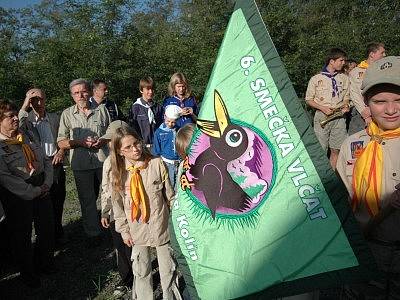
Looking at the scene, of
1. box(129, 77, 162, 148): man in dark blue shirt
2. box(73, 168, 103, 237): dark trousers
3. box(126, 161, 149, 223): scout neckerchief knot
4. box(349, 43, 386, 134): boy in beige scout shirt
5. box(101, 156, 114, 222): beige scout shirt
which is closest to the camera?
box(126, 161, 149, 223): scout neckerchief knot

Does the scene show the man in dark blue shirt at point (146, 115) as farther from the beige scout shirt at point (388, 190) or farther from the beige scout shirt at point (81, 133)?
the beige scout shirt at point (388, 190)

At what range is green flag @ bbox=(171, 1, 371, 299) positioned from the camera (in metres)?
1.60

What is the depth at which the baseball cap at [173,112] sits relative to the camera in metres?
5.06

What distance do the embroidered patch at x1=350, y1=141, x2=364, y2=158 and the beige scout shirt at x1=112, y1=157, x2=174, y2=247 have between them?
64.9 inches

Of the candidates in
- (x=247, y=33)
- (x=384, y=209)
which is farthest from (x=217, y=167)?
(x=384, y=209)

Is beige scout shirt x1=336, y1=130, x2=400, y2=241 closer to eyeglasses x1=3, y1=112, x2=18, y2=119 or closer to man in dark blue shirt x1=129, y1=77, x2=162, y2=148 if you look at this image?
eyeglasses x1=3, y1=112, x2=18, y2=119

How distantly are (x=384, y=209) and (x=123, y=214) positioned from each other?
211cm

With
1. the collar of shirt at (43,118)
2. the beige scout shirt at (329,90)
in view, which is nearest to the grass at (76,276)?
the collar of shirt at (43,118)

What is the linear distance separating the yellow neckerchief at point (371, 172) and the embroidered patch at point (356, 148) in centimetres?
3

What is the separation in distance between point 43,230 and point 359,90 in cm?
444

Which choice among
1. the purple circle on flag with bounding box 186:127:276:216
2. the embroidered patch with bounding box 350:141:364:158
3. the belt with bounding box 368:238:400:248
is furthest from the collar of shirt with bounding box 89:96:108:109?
the belt with bounding box 368:238:400:248

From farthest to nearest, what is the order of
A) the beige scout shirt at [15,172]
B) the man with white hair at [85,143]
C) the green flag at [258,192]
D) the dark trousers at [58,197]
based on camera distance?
1. the dark trousers at [58,197]
2. the man with white hair at [85,143]
3. the beige scout shirt at [15,172]
4. the green flag at [258,192]

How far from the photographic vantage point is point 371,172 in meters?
1.83

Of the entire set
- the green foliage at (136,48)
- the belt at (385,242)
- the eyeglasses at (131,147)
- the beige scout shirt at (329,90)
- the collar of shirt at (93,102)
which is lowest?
the belt at (385,242)
